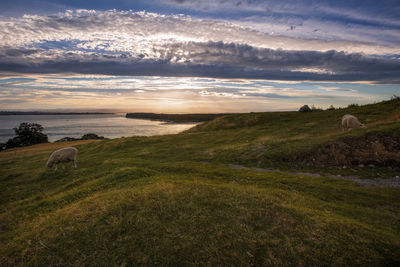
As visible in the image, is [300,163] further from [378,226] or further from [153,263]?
[153,263]

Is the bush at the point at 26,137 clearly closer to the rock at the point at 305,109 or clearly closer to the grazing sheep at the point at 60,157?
the grazing sheep at the point at 60,157

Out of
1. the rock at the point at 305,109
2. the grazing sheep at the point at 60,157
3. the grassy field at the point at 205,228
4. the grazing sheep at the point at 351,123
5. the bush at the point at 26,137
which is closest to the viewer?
the grassy field at the point at 205,228

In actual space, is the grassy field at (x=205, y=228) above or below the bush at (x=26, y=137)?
above

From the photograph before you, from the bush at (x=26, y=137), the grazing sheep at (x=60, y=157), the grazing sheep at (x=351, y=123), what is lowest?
the bush at (x=26, y=137)

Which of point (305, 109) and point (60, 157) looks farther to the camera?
point (305, 109)

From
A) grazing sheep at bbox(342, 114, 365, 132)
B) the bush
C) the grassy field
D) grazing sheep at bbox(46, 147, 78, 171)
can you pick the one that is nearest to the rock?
grazing sheep at bbox(342, 114, 365, 132)

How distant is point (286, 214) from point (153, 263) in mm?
4206

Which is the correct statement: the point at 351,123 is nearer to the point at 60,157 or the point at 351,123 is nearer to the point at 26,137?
the point at 60,157

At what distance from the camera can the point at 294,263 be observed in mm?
4656

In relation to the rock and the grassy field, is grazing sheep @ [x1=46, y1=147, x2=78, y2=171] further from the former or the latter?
the rock

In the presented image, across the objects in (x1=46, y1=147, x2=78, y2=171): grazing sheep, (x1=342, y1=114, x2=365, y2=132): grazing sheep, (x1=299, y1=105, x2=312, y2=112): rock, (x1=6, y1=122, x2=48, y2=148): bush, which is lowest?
(x1=6, y1=122, x2=48, y2=148): bush

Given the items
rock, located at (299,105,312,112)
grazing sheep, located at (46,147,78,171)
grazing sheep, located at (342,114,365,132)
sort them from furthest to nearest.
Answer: rock, located at (299,105,312,112) < grazing sheep, located at (342,114,365,132) < grazing sheep, located at (46,147,78,171)

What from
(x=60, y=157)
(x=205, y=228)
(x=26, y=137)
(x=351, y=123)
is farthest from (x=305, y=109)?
(x=26, y=137)

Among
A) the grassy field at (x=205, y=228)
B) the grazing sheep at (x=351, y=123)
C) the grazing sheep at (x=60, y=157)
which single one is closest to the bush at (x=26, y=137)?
the grazing sheep at (x=60, y=157)
